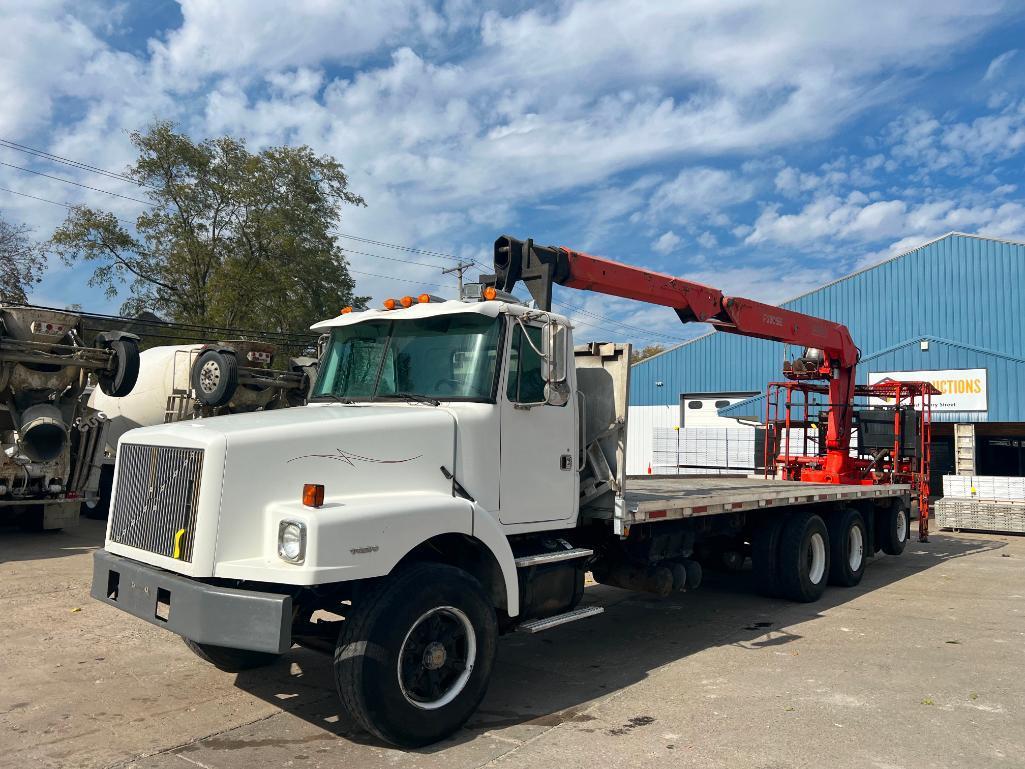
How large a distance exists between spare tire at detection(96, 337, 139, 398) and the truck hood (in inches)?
305

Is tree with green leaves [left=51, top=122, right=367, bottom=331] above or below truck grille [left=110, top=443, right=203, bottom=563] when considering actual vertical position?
above

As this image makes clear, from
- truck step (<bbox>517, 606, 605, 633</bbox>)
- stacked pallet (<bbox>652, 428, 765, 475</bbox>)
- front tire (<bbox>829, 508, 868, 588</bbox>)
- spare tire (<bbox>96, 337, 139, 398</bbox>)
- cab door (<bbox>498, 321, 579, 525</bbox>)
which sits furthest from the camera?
stacked pallet (<bbox>652, 428, 765, 475</bbox>)

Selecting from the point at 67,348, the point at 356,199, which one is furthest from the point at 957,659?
the point at 356,199

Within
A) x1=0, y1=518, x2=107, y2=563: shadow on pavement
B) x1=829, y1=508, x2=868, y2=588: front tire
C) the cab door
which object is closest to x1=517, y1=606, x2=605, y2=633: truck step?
the cab door

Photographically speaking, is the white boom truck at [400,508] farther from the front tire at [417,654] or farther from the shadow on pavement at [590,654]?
the shadow on pavement at [590,654]

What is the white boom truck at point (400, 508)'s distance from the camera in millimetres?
4438

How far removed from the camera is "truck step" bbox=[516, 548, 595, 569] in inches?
217

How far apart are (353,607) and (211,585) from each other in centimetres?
81

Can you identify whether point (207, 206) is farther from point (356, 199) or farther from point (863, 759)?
point (863, 759)

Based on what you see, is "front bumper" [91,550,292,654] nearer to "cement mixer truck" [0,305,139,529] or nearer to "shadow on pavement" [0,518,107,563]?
"shadow on pavement" [0,518,107,563]

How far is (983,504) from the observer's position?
56.3 ft

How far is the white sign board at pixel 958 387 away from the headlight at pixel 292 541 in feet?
68.2

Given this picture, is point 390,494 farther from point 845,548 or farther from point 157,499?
point 845,548

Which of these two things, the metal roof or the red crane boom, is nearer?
the red crane boom
